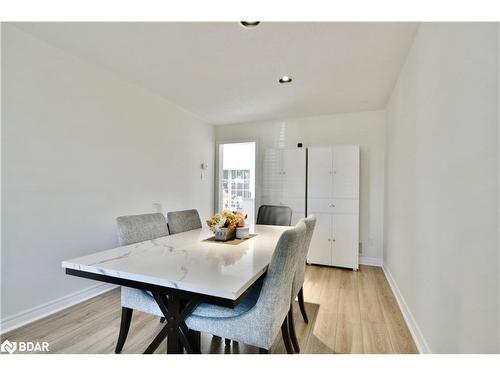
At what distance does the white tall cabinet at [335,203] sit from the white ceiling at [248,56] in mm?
801

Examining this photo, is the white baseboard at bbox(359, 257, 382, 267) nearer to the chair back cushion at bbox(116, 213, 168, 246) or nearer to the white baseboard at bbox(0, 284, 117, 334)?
the chair back cushion at bbox(116, 213, 168, 246)

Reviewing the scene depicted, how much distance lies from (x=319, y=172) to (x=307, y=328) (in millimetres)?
2317

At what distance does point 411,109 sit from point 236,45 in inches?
62.4

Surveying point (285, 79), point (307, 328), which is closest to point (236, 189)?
point (285, 79)

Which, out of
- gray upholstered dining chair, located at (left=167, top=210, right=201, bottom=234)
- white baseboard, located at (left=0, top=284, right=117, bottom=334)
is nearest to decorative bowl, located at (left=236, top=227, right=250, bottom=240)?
gray upholstered dining chair, located at (left=167, top=210, right=201, bottom=234)

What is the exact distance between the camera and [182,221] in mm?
2510

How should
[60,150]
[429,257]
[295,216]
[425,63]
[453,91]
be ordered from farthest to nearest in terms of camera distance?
[295,216]
[60,150]
[425,63]
[429,257]
[453,91]

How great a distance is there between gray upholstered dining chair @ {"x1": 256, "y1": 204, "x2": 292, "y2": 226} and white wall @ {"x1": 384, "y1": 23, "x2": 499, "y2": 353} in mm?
1345

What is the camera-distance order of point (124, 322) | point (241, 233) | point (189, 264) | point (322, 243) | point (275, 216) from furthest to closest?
point (322, 243) → point (275, 216) → point (241, 233) → point (124, 322) → point (189, 264)

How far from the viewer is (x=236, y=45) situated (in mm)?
2146
